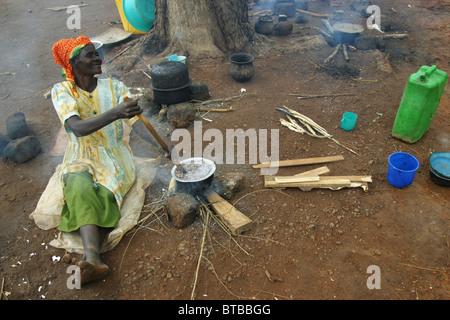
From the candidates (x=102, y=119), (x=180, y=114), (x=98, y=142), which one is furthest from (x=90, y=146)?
(x=180, y=114)

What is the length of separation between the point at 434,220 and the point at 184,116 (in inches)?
143

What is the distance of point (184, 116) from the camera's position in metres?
5.03

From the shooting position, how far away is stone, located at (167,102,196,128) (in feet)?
16.5

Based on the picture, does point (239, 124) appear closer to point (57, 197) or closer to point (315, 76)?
point (315, 76)

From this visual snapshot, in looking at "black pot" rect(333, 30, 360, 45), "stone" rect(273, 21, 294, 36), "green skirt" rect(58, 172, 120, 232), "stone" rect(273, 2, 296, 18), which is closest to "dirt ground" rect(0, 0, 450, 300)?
"green skirt" rect(58, 172, 120, 232)

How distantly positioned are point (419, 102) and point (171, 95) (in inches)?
144

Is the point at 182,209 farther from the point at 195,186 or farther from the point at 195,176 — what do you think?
the point at 195,176

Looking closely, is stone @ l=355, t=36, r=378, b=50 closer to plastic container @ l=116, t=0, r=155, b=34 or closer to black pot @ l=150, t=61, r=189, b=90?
black pot @ l=150, t=61, r=189, b=90

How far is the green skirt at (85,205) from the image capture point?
2951mm

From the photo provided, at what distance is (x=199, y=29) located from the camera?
6895 millimetres

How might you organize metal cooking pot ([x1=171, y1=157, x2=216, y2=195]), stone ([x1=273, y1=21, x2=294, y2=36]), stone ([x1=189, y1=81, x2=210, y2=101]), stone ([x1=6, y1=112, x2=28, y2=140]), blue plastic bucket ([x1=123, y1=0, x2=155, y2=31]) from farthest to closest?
stone ([x1=273, y1=21, x2=294, y2=36]) < blue plastic bucket ([x1=123, y1=0, x2=155, y2=31]) < stone ([x1=189, y1=81, x2=210, y2=101]) < stone ([x1=6, y1=112, x2=28, y2=140]) < metal cooking pot ([x1=171, y1=157, x2=216, y2=195])

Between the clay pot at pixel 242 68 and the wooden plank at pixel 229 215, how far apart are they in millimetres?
3336

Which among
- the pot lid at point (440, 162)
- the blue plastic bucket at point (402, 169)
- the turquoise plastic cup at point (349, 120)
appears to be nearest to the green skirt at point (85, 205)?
the blue plastic bucket at point (402, 169)

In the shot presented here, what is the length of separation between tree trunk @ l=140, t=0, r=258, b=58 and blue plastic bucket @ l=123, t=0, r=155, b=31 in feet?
4.22
